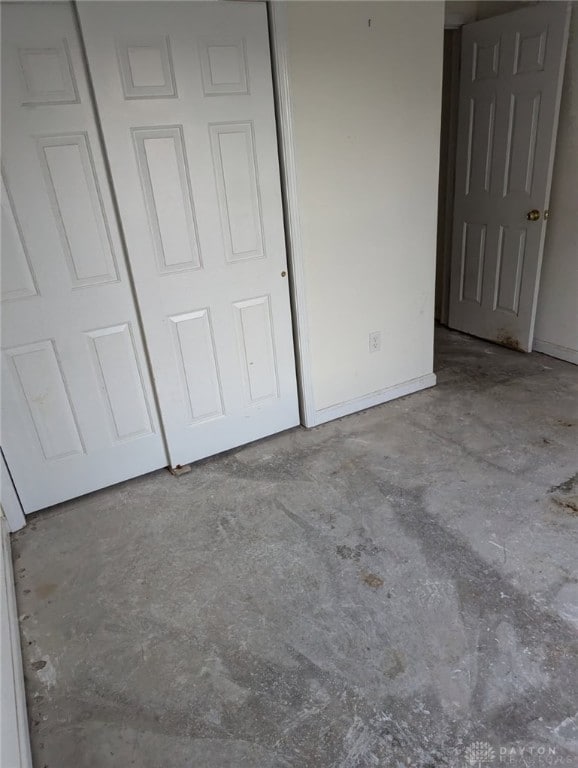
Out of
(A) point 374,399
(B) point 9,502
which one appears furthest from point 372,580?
(B) point 9,502

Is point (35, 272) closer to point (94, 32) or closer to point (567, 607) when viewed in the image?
point (94, 32)

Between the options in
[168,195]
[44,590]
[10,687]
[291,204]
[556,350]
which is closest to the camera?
[10,687]

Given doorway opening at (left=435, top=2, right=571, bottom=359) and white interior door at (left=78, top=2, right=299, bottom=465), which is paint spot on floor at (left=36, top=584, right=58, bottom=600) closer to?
white interior door at (left=78, top=2, right=299, bottom=465)

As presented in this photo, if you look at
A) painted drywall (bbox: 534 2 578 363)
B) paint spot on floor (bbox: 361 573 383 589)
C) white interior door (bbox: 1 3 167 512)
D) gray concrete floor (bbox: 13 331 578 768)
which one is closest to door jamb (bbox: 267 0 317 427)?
gray concrete floor (bbox: 13 331 578 768)

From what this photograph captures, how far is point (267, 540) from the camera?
82.2 inches

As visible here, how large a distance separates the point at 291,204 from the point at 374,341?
917mm

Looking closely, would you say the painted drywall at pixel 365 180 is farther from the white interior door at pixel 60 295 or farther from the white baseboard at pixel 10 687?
the white baseboard at pixel 10 687

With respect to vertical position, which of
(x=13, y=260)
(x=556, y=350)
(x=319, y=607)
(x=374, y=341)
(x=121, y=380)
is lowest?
(x=319, y=607)

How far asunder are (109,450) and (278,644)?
1235 millimetres

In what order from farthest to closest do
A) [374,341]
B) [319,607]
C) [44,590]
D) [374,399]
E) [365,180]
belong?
[374,399] → [374,341] → [365,180] → [44,590] → [319,607]

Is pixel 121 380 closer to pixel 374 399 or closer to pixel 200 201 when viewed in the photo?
pixel 200 201

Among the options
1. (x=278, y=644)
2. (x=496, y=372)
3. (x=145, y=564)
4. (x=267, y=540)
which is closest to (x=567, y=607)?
(x=278, y=644)

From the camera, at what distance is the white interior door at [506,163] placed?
2.94 m

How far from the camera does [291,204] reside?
2.40 metres
